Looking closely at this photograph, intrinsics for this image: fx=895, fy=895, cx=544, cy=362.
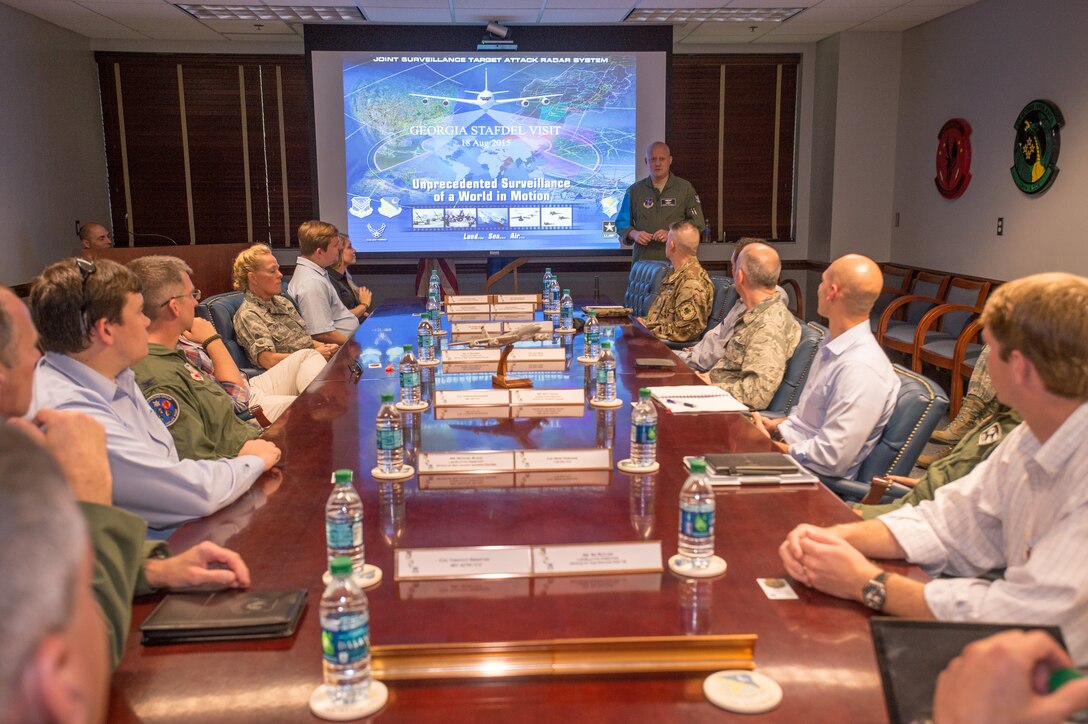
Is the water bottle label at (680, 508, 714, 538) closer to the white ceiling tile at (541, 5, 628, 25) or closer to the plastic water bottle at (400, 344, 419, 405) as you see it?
the plastic water bottle at (400, 344, 419, 405)

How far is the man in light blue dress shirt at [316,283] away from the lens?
5.39 meters

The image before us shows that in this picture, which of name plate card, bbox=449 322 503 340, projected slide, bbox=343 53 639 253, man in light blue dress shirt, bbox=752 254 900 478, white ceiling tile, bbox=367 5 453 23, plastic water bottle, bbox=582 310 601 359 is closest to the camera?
man in light blue dress shirt, bbox=752 254 900 478

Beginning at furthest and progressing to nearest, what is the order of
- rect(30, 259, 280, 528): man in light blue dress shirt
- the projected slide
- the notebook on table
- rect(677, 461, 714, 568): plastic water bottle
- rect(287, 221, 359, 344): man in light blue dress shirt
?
1. the projected slide
2. rect(287, 221, 359, 344): man in light blue dress shirt
3. rect(30, 259, 280, 528): man in light blue dress shirt
4. rect(677, 461, 714, 568): plastic water bottle
5. the notebook on table

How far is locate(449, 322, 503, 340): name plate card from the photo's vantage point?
14.1 ft

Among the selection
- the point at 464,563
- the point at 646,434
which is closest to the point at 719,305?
the point at 646,434

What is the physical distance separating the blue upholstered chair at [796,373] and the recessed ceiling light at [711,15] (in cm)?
428

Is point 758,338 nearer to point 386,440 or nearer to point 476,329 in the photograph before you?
point 476,329

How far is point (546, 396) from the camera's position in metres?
2.81

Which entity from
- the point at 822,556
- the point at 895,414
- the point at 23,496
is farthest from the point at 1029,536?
the point at 23,496

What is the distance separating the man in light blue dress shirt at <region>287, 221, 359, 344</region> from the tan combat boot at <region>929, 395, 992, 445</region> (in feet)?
10.8

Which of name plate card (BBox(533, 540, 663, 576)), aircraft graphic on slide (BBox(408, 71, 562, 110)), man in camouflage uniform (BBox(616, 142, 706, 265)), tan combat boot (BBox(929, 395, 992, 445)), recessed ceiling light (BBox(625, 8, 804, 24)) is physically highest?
recessed ceiling light (BBox(625, 8, 804, 24))

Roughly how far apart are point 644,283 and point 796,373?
3106 mm

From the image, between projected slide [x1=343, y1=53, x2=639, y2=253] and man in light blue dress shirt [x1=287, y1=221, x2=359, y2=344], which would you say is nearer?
man in light blue dress shirt [x1=287, y1=221, x2=359, y2=344]

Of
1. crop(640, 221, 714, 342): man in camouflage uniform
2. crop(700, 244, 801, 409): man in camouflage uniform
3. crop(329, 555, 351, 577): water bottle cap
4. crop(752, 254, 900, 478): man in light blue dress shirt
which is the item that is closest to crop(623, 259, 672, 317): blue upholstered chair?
crop(640, 221, 714, 342): man in camouflage uniform
